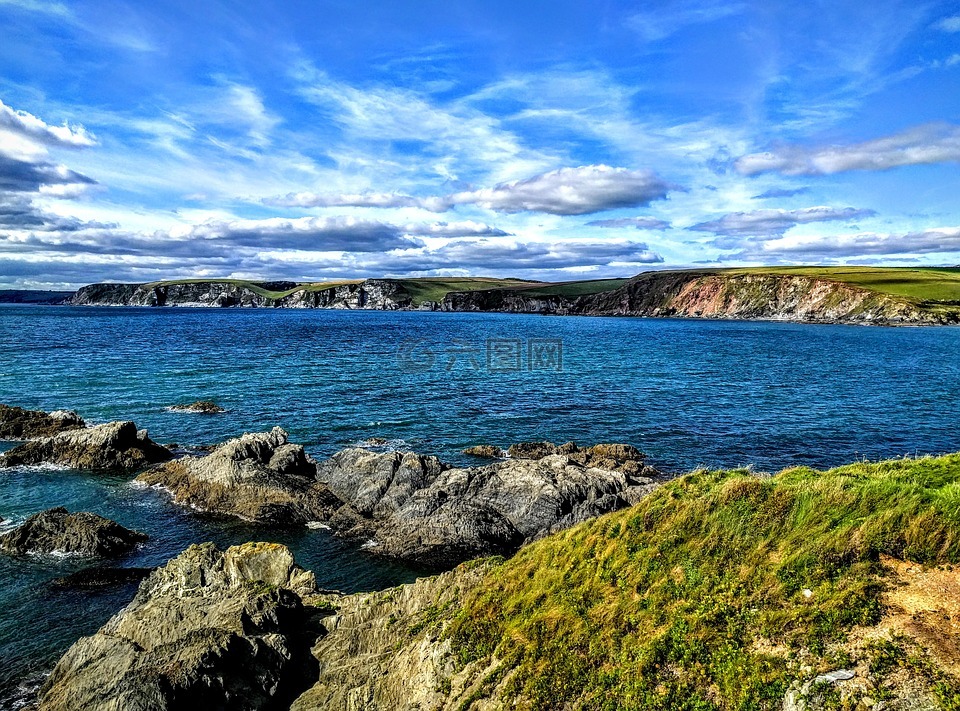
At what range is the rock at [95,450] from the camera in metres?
32.7

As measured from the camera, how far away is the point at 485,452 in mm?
35344

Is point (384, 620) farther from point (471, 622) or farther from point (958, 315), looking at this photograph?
point (958, 315)

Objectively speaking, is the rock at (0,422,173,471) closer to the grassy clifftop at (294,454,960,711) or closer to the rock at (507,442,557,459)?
the rock at (507,442,557,459)

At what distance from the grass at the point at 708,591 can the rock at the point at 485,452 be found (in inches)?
831

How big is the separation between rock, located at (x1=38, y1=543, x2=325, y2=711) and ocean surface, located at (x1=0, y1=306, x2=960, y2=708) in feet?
12.4

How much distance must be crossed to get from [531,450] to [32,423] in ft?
117

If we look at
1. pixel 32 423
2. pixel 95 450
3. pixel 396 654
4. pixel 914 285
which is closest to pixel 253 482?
pixel 95 450

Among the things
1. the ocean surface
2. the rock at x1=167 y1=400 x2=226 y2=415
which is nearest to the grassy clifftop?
the ocean surface

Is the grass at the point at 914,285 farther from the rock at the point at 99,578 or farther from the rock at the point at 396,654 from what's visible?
the rock at the point at 99,578

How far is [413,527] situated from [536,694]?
13928 millimetres

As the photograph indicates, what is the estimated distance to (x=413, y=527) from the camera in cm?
2350

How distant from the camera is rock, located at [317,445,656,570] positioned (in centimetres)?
2273

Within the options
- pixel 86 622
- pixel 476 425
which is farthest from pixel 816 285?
pixel 86 622

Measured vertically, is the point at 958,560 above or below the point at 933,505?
below
